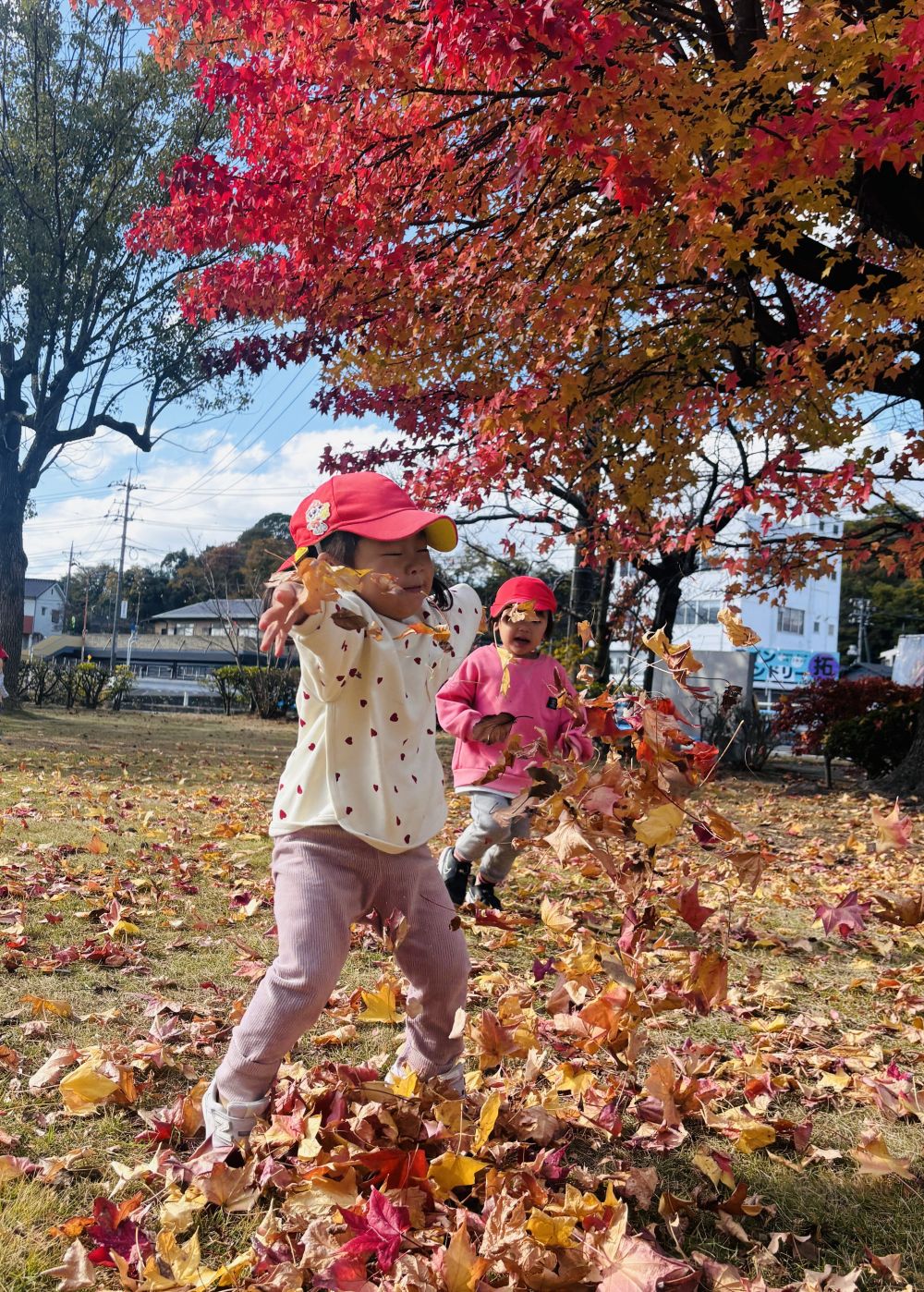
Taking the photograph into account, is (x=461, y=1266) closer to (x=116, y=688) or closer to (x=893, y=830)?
(x=893, y=830)

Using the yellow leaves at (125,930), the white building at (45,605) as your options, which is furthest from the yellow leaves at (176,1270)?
the white building at (45,605)

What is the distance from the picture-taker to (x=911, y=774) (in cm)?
1079

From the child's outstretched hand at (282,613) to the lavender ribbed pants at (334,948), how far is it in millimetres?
491

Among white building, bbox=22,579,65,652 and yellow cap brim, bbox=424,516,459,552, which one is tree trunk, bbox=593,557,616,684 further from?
white building, bbox=22,579,65,652

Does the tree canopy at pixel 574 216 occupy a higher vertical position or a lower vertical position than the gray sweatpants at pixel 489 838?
higher

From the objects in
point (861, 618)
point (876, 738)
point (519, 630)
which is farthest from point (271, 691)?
point (861, 618)

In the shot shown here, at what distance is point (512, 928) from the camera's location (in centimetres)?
415

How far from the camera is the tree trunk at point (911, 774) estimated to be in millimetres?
10562

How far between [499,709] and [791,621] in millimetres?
51540

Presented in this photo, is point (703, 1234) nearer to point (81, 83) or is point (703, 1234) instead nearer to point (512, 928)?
point (512, 928)

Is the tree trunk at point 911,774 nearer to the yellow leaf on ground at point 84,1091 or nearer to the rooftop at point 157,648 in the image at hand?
the yellow leaf on ground at point 84,1091

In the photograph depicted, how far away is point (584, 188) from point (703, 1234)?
7460 mm

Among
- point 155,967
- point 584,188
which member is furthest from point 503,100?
point 155,967

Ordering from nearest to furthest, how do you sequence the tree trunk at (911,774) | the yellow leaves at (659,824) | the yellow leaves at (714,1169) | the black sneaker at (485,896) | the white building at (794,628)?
the yellow leaves at (659,824) < the yellow leaves at (714,1169) < the black sneaker at (485,896) < the tree trunk at (911,774) < the white building at (794,628)
